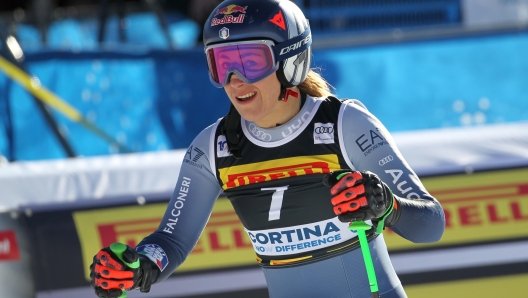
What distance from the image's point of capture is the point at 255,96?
295 centimetres

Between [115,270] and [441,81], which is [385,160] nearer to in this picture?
[115,270]

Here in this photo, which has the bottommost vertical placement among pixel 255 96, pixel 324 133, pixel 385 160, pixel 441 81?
pixel 385 160

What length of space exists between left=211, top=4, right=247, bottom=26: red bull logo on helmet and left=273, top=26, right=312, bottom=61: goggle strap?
A: 0.17 meters

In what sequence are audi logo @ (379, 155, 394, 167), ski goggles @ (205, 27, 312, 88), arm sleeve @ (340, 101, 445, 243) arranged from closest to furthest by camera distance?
arm sleeve @ (340, 101, 445, 243) → audi logo @ (379, 155, 394, 167) → ski goggles @ (205, 27, 312, 88)

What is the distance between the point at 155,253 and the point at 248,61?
78 cm

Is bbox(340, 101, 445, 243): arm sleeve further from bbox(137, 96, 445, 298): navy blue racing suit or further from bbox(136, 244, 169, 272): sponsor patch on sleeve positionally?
bbox(136, 244, 169, 272): sponsor patch on sleeve

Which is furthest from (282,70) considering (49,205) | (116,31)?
(116,31)

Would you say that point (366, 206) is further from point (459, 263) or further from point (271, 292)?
point (459, 263)

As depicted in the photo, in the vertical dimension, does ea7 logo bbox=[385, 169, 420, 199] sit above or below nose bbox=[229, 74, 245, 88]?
below

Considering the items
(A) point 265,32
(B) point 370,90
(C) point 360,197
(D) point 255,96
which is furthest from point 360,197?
(B) point 370,90

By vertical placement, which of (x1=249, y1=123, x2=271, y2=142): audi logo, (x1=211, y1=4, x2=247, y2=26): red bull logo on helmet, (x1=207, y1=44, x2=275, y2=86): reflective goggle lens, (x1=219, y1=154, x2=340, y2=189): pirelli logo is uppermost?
(x1=211, y1=4, x2=247, y2=26): red bull logo on helmet

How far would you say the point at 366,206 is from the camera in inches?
96.9

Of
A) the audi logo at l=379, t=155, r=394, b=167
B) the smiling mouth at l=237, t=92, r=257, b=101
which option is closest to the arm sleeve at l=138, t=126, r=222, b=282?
the smiling mouth at l=237, t=92, r=257, b=101

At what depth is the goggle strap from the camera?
2.95 metres
